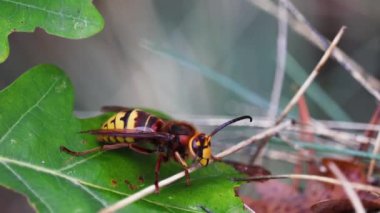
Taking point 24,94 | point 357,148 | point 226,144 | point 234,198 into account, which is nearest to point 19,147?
point 24,94

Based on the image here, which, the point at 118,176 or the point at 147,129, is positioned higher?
the point at 147,129

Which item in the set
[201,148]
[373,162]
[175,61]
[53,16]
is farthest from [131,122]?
[175,61]

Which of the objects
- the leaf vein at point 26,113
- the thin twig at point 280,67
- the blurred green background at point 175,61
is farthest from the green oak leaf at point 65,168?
the blurred green background at point 175,61

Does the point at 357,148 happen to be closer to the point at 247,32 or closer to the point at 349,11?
the point at 247,32

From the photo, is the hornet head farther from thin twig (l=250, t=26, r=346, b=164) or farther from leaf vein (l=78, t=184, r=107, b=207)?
thin twig (l=250, t=26, r=346, b=164)

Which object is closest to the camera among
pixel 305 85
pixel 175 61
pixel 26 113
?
pixel 26 113

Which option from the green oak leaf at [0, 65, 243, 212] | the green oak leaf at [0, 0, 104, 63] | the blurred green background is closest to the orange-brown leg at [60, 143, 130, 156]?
the green oak leaf at [0, 65, 243, 212]

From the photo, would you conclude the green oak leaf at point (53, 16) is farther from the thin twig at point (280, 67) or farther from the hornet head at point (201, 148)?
the thin twig at point (280, 67)

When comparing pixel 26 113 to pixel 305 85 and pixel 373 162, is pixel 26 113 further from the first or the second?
pixel 373 162
